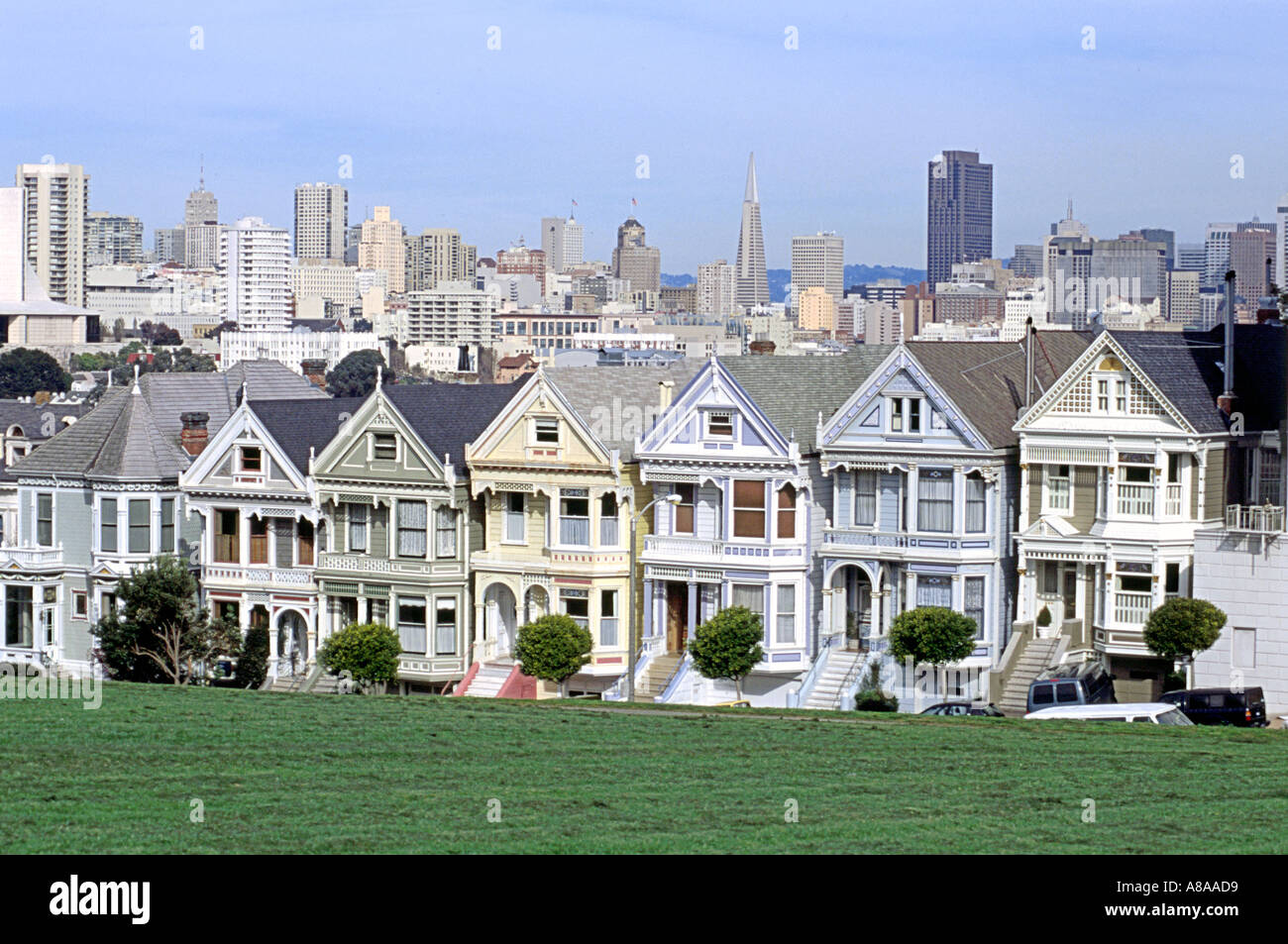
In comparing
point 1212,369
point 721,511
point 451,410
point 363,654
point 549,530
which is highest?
point 1212,369

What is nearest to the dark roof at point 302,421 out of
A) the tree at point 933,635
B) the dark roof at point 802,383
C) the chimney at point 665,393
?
the chimney at point 665,393

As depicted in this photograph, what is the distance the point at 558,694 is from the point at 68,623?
48.6ft

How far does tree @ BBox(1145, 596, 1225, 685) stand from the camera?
4462 centimetres

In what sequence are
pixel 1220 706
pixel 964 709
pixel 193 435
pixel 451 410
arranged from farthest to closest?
pixel 193 435
pixel 451 410
pixel 964 709
pixel 1220 706

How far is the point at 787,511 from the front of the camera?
50125mm

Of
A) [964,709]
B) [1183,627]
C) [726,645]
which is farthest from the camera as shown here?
[726,645]

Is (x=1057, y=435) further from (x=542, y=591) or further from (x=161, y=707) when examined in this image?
(x=161, y=707)

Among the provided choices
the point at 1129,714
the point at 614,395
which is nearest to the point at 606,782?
the point at 1129,714

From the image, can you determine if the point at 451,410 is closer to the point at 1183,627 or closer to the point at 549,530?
the point at 549,530

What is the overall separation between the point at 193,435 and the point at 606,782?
29929mm

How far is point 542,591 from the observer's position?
171 ft

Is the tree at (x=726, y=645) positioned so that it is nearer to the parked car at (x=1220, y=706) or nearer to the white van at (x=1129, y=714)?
the white van at (x=1129, y=714)
